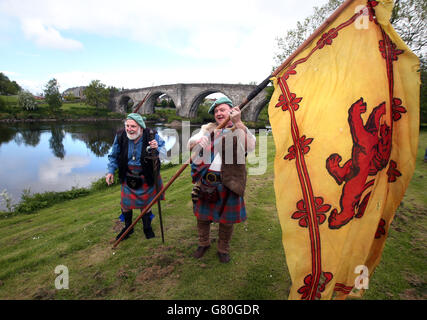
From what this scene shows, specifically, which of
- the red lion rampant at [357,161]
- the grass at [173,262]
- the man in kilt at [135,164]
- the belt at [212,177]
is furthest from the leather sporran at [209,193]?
the red lion rampant at [357,161]

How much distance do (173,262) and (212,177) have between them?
1.45m

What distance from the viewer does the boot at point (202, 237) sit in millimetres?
3346

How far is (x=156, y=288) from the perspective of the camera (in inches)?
108

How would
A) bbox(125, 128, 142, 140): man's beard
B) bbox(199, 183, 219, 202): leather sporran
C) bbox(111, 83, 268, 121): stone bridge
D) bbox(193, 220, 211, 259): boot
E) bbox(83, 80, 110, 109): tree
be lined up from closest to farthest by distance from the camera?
bbox(199, 183, 219, 202): leather sporran < bbox(193, 220, 211, 259): boot < bbox(125, 128, 142, 140): man's beard < bbox(111, 83, 268, 121): stone bridge < bbox(83, 80, 110, 109): tree

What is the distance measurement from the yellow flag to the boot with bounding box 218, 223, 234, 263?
128 cm

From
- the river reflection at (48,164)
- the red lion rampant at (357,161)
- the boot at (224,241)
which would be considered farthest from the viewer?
the river reflection at (48,164)

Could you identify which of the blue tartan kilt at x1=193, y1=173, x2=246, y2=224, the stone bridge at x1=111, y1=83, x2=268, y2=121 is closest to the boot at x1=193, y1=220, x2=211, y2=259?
the blue tartan kilt at x1=193, y1=173, x2=246, y2=224

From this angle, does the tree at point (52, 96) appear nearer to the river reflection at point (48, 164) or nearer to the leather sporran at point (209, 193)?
the river reflection at point (48, 164)

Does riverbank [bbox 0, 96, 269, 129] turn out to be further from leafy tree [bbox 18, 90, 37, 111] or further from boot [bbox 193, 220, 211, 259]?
boot [bbox 193, 220, 211, 259]

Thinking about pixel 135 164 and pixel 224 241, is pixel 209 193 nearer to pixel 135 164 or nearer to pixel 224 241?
pixel 224 241

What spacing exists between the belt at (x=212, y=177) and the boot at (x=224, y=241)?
0.70 metres

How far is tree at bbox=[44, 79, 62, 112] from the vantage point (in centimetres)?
5412
